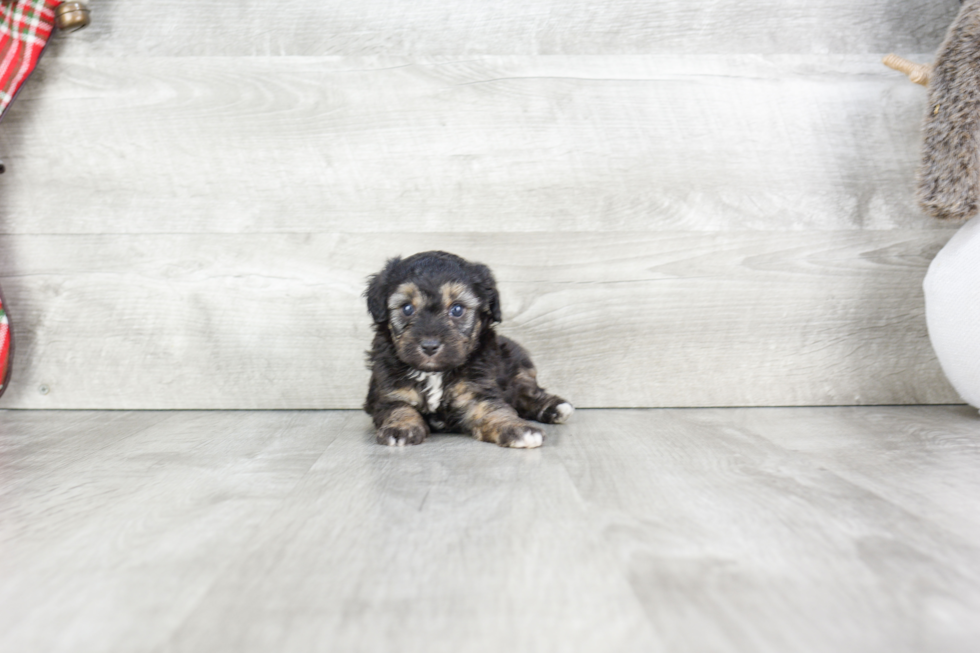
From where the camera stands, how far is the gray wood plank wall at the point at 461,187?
2436mm

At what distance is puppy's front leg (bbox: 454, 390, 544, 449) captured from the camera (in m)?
1.89

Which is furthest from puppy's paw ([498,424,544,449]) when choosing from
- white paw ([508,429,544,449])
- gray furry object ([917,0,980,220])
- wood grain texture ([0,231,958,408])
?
gray furry object ([917,0,980,220])

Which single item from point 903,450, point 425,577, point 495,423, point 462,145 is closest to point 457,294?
point 495,423

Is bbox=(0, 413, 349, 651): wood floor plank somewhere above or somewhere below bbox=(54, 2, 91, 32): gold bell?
below

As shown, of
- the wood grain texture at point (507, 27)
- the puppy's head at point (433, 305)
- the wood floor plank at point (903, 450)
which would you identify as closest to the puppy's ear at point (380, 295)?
the puppy's head at point (433, 305)

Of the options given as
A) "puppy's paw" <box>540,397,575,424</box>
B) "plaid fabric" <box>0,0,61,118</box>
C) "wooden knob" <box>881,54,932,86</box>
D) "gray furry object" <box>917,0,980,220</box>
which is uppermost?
"plaid fabric" <box>0,0,61,118</box>

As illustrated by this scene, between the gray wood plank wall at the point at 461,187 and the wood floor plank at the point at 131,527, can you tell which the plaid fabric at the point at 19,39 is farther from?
the wood floor plank at the point at 131,527

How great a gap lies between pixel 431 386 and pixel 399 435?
0.20 meters

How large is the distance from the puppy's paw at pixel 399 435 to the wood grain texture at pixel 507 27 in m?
1.30

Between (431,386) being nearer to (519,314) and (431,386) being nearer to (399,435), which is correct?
(399,435)

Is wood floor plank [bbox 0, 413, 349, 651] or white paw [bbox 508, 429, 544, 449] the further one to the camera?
white paw [bbox 508, 429, 544, 449]

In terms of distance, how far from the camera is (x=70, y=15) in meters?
2.32

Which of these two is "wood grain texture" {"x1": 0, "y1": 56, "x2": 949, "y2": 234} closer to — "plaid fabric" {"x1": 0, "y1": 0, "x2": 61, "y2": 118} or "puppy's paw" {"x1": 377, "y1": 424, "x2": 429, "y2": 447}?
"plaid fabric" {"x1": 0, "y1": 0, "x2": 61, "y2": 118}

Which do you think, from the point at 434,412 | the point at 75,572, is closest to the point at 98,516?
the point at 75,572
